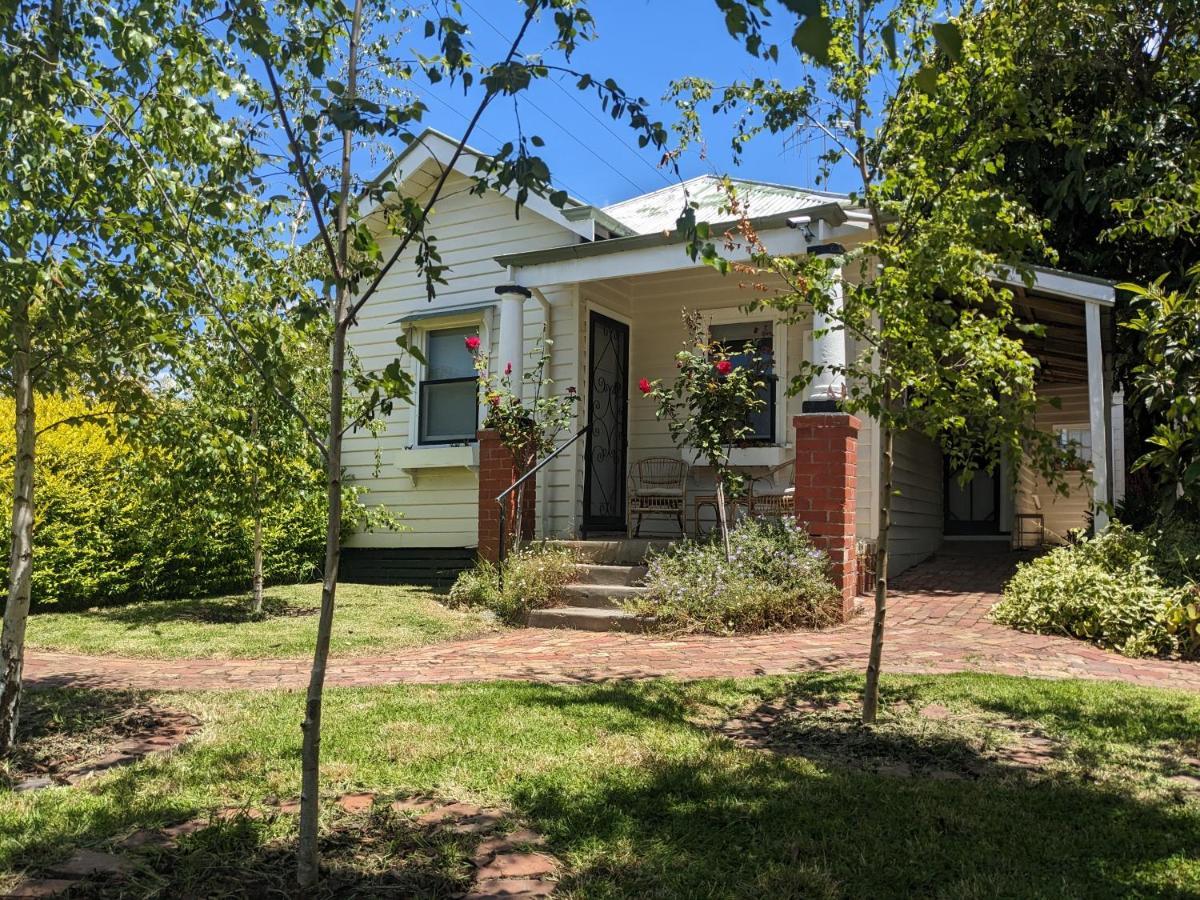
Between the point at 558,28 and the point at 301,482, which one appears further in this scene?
the point at 301,482

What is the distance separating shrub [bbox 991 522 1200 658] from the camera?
20.5ft

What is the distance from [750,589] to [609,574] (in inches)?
65.7

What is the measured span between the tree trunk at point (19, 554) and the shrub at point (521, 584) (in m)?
4.63

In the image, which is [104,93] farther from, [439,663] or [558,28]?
[439,663]

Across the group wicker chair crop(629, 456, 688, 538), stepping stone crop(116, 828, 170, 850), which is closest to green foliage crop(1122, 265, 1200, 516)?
stepping stone crop(116, 828, 170, 850)

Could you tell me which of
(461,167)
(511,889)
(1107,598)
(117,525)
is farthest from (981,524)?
(511,889)

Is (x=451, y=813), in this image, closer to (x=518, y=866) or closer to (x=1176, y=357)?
(x=518, y=866)

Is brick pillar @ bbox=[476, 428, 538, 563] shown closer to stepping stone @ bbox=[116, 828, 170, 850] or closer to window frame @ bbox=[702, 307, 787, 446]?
window frame @ bbox=[702, 307, 787, 446]

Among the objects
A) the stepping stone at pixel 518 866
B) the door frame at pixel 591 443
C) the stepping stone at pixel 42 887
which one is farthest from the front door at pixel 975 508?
the stepping stone at pixel 42 887

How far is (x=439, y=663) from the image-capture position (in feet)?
20.3

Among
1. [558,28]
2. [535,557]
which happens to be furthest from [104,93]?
[535,557]

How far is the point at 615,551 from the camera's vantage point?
29.2 feet

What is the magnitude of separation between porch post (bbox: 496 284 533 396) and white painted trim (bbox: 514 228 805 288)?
6.4 inches

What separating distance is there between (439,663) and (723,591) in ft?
7.74
